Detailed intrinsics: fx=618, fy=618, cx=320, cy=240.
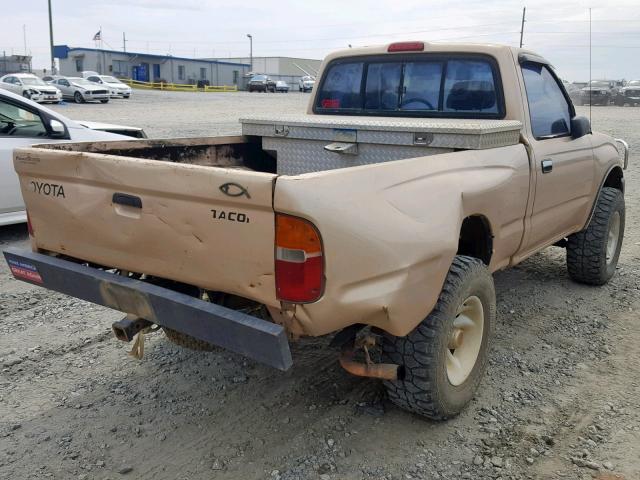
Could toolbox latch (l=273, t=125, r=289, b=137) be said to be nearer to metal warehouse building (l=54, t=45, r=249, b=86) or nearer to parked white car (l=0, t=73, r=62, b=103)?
parked white car (l=0, t=73, r=62, b=103)

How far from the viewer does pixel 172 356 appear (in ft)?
13.4

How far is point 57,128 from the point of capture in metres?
6.51

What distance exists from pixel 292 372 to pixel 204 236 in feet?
4.94

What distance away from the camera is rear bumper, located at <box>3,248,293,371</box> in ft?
8.23

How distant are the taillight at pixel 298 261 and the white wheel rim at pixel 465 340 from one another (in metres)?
1.07

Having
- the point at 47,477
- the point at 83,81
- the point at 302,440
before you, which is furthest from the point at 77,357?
the point at 83,81

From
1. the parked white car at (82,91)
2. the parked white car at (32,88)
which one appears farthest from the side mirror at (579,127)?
the parked white car at (82,91)

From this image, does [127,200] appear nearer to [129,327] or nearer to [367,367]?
[129,327]

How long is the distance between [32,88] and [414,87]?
30.4 meters

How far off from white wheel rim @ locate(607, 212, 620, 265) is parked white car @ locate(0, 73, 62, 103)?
30.3 metres

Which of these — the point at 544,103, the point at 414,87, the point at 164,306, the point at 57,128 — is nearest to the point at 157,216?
the point at 164,306

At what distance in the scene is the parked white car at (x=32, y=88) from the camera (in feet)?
99.2

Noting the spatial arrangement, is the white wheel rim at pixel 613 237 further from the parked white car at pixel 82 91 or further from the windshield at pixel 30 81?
the parked white car at pixel 82 91

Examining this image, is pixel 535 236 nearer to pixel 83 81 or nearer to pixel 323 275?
pixel 323 275
